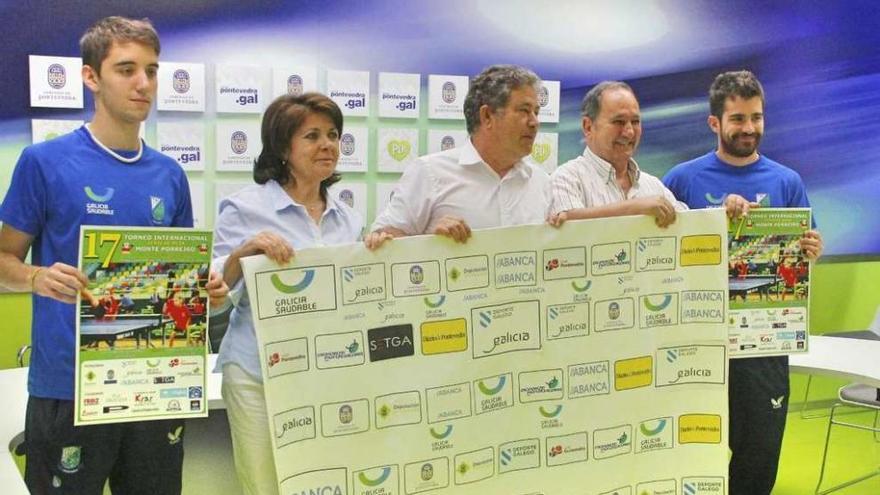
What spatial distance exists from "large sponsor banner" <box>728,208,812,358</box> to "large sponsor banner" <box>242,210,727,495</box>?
154 mm

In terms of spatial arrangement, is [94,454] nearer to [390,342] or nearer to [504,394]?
[390,342]

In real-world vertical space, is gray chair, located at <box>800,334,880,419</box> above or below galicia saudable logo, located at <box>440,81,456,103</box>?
below

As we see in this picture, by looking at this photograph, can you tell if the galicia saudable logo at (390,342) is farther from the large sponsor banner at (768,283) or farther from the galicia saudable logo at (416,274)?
the large sponsor banner at (768,283)

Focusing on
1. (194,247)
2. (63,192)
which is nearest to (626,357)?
(194,247)

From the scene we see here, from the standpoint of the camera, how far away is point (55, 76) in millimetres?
4871

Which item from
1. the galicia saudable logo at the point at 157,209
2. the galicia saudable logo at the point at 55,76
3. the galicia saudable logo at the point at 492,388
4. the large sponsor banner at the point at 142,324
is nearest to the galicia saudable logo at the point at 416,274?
the galicia saudable logo at the point at 492,388

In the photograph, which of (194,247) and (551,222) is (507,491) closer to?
(551,222)

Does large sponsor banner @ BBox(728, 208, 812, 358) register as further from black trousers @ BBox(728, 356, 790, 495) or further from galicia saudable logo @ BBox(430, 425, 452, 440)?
galicia saudable logo @ BBox(430, 425, 452, 440)

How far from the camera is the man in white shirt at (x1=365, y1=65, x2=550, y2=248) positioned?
10.1ft

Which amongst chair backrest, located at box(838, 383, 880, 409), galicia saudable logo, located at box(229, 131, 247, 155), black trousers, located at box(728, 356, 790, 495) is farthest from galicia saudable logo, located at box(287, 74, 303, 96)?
chair backrest, located at box(838, 383, 880, 409)

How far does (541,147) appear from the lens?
236 inches

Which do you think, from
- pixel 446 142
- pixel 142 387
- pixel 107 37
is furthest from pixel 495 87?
pixel 446 142

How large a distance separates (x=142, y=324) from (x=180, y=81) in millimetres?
2961

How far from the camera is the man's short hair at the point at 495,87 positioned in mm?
3090
